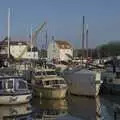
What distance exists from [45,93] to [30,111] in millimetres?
11181

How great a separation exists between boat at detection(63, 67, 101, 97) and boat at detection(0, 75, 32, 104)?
11.5 m

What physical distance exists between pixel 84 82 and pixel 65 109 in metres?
12.7

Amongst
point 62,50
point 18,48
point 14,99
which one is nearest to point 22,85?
point 14,99

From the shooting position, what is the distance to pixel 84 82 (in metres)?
51.9

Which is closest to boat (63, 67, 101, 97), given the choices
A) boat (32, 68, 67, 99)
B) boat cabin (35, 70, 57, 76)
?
boat cabin (35, 70, 57, 76)

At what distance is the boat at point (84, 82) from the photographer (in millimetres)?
51188

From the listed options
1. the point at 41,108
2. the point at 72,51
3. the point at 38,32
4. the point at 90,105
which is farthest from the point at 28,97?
the point at 72,51

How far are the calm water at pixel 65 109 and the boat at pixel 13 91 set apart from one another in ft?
2.18

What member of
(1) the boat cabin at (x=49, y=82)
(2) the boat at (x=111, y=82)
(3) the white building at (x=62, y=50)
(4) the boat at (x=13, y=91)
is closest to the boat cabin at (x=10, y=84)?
(4) the boat at (x=13, y=91)

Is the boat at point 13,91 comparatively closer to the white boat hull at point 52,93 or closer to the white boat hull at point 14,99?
the white boat hull at point 14,99

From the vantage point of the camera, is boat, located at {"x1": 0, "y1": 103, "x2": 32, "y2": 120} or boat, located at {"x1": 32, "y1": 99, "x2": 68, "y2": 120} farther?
boat, located at {"x1": 32, "y1": 99, "x2": 68, "y2": 120}

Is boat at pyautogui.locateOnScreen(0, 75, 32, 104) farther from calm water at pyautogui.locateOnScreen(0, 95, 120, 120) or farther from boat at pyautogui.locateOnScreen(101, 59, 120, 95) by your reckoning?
boat at pyautogui.locateOnScreen(101, 59, 120, 95)

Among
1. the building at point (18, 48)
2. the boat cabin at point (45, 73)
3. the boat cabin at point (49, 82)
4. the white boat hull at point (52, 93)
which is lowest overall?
the white boat hull at point (52, 93)

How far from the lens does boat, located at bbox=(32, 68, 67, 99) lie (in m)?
47.6
